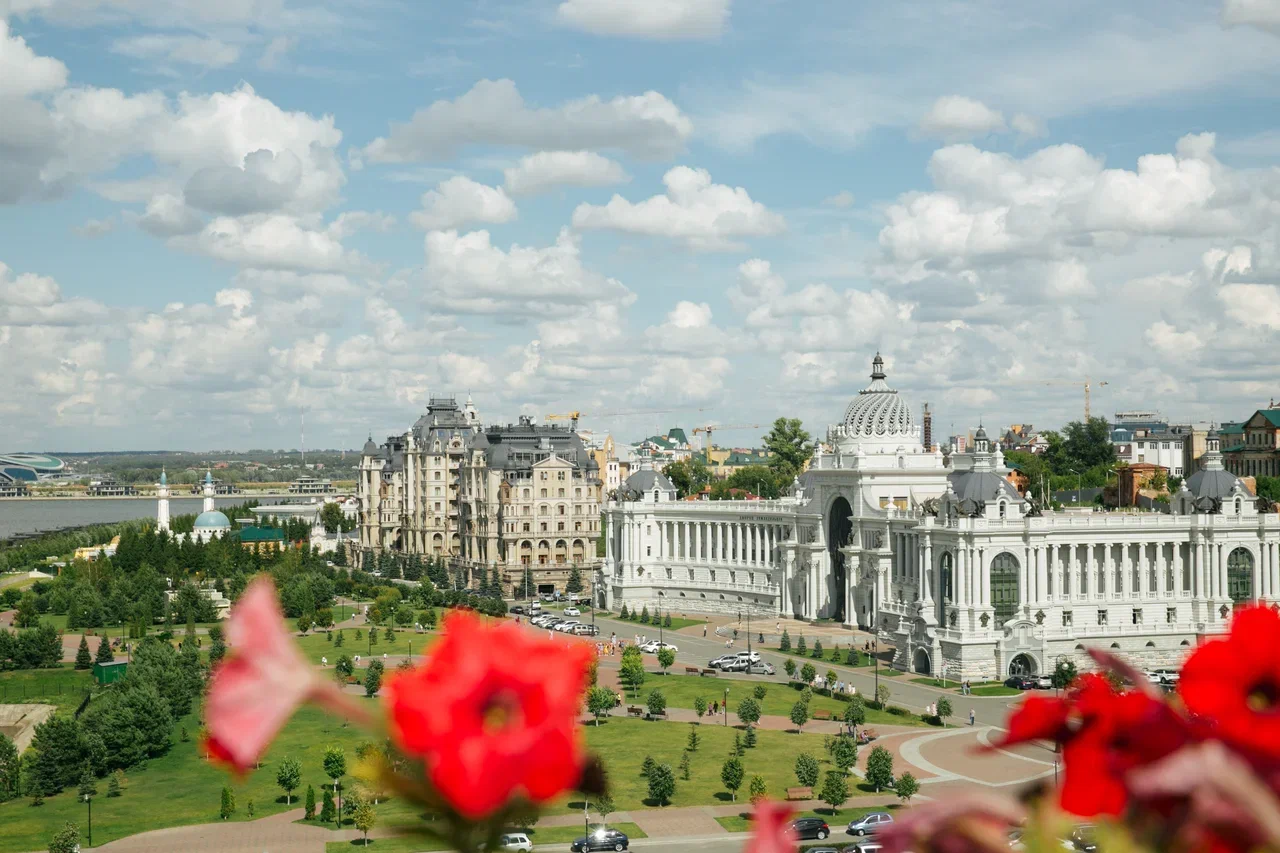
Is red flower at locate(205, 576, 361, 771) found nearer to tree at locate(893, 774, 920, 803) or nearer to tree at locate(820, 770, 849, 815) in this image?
tree at locate(820, 770, 849, 815)

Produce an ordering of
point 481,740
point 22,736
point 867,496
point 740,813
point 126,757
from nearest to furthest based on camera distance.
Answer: point 481,740
point 740,813
point 126,757
point 22,736
point 867,496

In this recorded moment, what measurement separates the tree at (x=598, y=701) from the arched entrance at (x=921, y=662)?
25348mm

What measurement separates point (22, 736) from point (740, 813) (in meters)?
44.2

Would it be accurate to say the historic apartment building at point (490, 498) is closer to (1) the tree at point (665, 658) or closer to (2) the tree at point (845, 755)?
(1) the tree at point (665, 658)

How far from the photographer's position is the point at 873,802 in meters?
61.5

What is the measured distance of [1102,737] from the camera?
5.50m

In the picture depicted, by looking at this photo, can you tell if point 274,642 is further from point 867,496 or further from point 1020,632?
point 867,496

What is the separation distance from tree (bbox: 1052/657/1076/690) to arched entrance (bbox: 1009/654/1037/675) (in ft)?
15.7

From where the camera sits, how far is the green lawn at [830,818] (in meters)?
56.9

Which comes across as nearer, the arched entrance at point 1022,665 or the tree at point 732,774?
the tree at point 732,774

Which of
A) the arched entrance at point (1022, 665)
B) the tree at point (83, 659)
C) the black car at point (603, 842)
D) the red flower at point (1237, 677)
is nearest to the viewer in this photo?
the red flower at point (1237, 677)

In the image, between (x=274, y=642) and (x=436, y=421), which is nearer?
(x=274, y=642)

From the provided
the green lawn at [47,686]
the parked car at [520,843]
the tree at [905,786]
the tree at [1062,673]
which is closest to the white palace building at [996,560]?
the tree at [1062,673]

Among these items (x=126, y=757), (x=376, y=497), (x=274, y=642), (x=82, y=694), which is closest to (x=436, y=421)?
(x=376, y=497)
